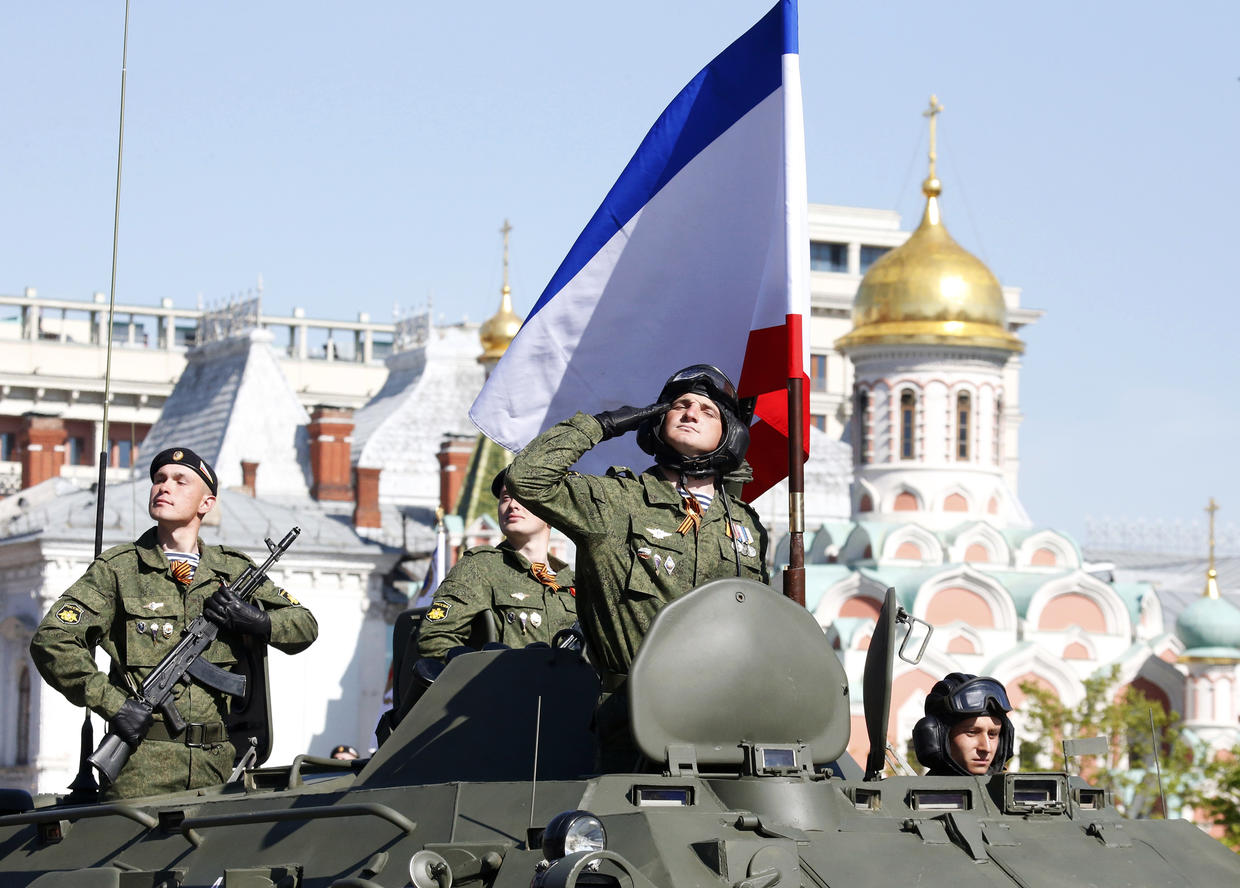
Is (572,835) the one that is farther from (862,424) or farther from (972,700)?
(862,424)

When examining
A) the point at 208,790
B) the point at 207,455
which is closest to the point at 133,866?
the point at 208,790

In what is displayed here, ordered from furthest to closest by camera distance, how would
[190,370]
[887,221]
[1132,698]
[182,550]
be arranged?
[887,221], [190,370], [1132,698], [182,550]

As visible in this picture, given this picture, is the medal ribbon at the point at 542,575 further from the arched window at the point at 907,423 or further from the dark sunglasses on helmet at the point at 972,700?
the arched window at the point at 907,423

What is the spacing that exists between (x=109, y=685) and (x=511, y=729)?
6.17 feet

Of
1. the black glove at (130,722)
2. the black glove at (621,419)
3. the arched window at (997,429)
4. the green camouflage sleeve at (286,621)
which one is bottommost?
the black glove at (130,722)

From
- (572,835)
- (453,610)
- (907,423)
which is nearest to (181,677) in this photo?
(453,610)

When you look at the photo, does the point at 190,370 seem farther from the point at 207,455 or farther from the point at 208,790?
the point at 208,790

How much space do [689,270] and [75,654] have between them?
3.35 metres

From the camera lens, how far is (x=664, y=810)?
7.42 meters

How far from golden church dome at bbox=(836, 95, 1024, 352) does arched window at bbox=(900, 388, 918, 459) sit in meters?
1.27

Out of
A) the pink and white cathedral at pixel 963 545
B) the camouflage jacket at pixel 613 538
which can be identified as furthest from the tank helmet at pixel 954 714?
the pink and white cathedral at pixel 963 545

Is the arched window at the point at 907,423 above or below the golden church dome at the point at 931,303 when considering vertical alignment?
below

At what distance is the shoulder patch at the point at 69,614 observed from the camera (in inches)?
389

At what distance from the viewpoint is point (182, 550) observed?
10.4 metres
